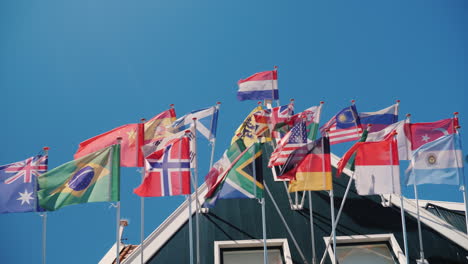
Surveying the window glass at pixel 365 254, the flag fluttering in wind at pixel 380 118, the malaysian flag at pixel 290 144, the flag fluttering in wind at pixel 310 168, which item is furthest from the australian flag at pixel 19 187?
the flag fluttering in wind at pixel 380 118

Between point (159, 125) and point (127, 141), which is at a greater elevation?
point (159, 125)

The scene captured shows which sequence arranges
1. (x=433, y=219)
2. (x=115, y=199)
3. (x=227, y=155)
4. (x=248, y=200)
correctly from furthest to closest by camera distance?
1. (x=248, y=200)
2. (x=433, y=219)
3. (x=227, y=155)
4. (x=115, y=199)

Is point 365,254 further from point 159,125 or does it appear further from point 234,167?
point 159,125

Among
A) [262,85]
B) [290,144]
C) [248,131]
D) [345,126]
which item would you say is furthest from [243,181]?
[262,85]

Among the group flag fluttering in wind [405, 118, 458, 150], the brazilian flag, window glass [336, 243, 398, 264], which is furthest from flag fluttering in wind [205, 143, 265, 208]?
flag fluttering in wind [405, 118, 458, 150]

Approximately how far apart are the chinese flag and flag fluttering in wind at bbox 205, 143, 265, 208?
4762mm

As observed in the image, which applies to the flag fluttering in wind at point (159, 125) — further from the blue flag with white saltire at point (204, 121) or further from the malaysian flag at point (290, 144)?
the malaysian flag at point (290, 144)

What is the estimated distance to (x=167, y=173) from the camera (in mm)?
16891

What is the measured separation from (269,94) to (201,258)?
12.6 metres

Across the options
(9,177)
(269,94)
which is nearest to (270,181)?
(269,94)

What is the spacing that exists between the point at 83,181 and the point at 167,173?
3.00 meters

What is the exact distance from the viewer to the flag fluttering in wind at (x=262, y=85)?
90.7 feet

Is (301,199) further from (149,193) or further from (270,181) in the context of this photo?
(149,193)

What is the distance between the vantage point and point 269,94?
27.8 metres
